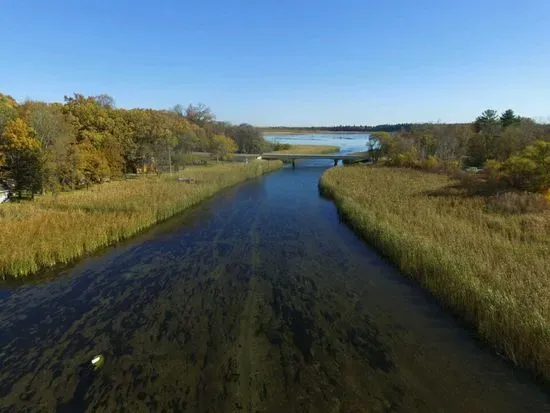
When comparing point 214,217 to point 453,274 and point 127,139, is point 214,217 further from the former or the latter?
point 127,139

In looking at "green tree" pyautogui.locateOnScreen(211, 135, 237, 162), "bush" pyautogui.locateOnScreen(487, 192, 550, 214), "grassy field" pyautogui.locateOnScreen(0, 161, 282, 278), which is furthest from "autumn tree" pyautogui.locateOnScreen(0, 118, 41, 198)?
"green tree" pyautogui.locateOnScreen(211, 135, 237, 162)

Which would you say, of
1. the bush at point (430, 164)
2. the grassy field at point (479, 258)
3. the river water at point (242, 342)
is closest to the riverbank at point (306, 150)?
the bush at point (430, 164)

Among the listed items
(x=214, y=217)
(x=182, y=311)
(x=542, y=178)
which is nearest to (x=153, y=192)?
(x=214, y=217)

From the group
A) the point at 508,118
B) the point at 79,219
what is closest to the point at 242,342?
the point at 79,219

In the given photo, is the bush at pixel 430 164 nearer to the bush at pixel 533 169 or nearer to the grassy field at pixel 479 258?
the bush at pixel 533 169

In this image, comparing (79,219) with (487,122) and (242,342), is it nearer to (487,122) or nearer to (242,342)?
(242,342)

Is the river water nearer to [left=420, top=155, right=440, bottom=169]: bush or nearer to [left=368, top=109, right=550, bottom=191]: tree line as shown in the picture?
[left=368, top=109, right=550, bottom=191]: tree line
